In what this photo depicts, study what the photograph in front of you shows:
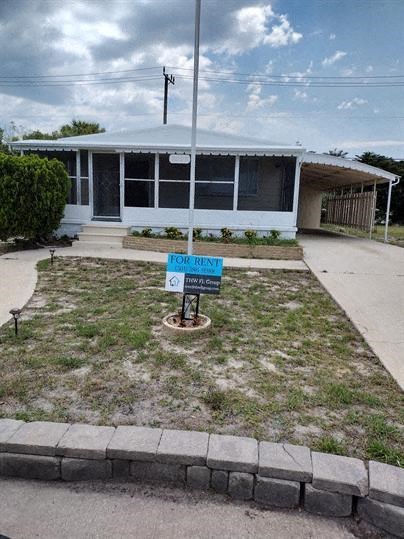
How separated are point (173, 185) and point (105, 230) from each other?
2.50 m

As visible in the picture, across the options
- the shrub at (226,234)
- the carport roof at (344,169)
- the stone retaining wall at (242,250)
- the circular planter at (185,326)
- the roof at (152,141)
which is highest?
the roof at (152,141)

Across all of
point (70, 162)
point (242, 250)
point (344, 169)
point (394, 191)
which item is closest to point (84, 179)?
point (70, 162)

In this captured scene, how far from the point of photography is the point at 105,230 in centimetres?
1142

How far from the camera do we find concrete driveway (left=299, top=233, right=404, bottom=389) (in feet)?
13.2

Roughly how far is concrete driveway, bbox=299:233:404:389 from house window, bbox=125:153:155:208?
4.99 meters

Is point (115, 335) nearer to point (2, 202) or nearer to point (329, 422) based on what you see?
point (329, 422)

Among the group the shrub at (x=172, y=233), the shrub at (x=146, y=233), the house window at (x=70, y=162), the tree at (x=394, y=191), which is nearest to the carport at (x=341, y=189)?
the shrub at (x=172, y=233)

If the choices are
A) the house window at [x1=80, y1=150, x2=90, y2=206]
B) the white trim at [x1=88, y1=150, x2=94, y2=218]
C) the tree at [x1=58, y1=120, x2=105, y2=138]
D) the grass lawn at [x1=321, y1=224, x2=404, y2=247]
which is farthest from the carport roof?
the tree at [x1=58, y1=120, x2=105, y2=138]

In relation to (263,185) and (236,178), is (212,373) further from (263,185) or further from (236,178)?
(263,185)

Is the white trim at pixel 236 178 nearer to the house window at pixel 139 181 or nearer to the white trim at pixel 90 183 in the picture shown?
the house window at pixel 139 181

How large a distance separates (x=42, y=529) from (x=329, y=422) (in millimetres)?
1776

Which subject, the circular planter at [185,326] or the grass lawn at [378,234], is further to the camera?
the grass lawn at [378,234]

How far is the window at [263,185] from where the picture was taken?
452 inches

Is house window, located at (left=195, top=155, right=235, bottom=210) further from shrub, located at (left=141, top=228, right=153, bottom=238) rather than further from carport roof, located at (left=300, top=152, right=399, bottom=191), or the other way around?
carport roof, located at (left=300, top=152, right=399, bottom=191)
